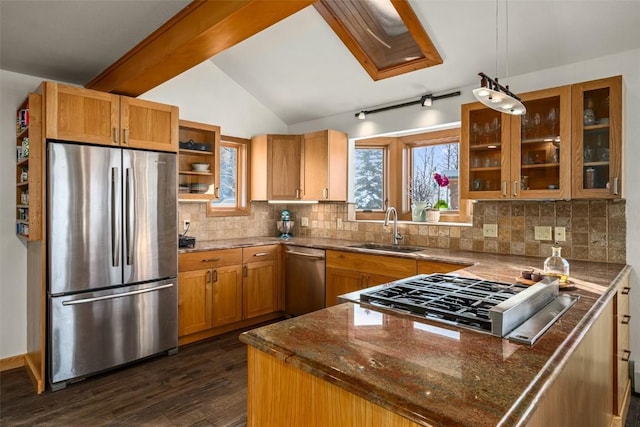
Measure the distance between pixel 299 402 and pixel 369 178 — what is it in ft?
12.0

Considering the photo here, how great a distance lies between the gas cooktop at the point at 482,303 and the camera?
1.18m

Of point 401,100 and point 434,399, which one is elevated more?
point 401,100

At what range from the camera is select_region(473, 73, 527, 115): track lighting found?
5.29 feet

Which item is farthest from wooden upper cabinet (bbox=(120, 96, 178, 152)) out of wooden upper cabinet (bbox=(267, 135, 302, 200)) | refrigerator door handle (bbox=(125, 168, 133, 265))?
wooden upper cabinet (bbox=(267, 135, 302, 200))

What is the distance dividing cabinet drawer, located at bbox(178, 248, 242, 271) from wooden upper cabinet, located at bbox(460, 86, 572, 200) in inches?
87.8

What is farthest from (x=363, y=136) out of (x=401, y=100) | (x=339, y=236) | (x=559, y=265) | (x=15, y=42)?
(x=15, y=42)

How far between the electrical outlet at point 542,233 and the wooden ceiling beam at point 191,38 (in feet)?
7.94

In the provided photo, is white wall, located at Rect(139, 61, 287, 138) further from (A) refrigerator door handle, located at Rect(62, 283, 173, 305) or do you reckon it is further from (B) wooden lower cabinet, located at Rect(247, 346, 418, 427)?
(B) wooden lower cabinet, located at Rect(247, 346, 418, 427)

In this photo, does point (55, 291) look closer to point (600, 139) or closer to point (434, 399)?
point (434, 399)

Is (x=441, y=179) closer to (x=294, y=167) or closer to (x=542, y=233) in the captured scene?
(x=542, y=233)

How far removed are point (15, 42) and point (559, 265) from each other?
383cm

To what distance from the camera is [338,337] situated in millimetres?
1147

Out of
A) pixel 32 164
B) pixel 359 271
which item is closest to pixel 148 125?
pixel 32 164

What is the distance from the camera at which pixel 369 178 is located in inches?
179
